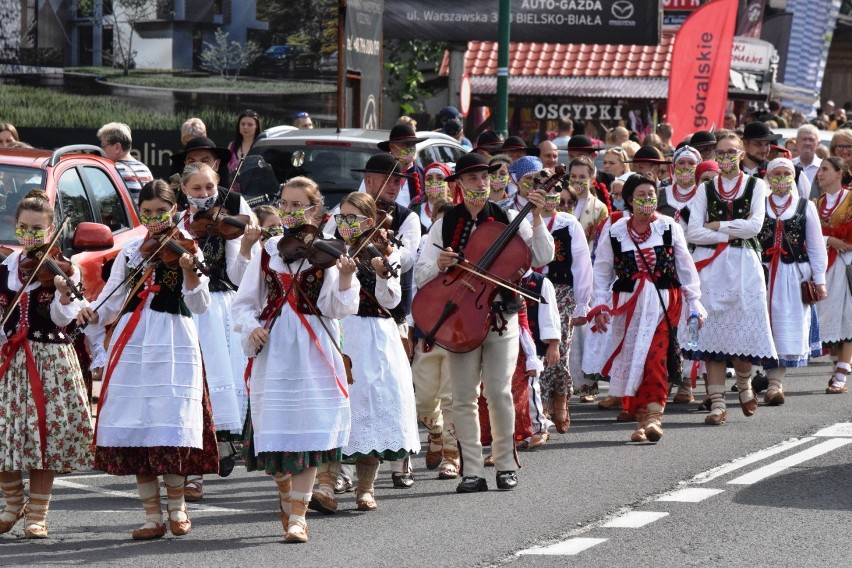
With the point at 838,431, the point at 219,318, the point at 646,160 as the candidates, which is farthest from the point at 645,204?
the point at 219,318

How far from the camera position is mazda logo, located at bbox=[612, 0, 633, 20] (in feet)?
89.6

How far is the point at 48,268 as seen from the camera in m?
8.52

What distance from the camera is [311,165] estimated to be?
14906 millimetres

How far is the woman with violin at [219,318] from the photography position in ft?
31.1

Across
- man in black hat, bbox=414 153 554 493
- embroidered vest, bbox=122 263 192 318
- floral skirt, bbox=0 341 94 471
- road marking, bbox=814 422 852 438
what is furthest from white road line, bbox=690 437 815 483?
floral skirt, bbox=0 341 94 471

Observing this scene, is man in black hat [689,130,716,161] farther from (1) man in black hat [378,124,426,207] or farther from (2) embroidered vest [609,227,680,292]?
(2) embroidered vest [609,227,680,292]

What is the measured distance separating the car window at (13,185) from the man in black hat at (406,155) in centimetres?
249

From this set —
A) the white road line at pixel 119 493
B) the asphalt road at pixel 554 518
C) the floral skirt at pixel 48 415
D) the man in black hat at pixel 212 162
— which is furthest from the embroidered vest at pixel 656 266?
the floral skirt at pixel 48 415

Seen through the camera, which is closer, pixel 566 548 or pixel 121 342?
pixel 566 548

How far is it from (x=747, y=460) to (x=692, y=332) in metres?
1.58

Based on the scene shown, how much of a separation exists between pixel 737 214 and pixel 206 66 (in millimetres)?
8370

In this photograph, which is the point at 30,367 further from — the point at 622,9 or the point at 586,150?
the point at 622,9

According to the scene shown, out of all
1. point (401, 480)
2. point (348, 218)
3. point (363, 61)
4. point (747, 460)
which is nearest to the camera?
point (348, 218)

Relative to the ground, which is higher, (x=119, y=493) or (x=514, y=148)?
(x=514, y=148)
